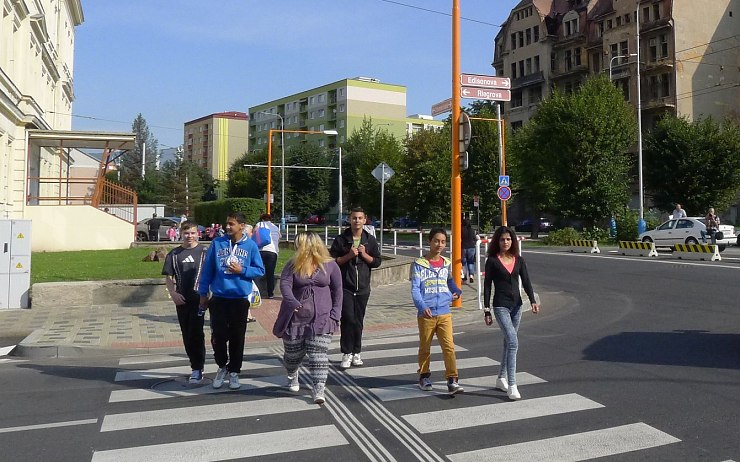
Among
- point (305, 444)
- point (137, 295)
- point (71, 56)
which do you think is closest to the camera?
point (305, 444)

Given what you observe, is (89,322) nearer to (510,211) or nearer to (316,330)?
(316,330)

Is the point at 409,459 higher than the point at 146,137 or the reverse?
the reverse

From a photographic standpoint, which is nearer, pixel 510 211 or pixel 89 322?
pixel 89 322

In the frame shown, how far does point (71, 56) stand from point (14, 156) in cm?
2010

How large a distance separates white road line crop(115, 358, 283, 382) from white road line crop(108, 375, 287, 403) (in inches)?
19.7

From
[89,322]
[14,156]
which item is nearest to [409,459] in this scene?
[89,322]

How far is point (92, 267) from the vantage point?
56.2 feet

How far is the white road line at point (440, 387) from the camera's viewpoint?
6496 millimetres

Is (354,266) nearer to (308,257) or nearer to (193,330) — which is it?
(308,257)

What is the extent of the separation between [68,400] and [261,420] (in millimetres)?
2134

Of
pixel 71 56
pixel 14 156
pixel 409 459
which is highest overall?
pixel 71 56

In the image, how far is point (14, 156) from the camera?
2481cm

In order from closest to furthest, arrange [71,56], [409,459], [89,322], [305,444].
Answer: [409,459] → [305,444] → [89,322] → [71,56]

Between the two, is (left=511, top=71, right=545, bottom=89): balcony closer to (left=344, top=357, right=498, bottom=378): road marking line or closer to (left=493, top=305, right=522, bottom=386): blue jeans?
(left=344, top=357, right=498, bottom=378): road marking line
